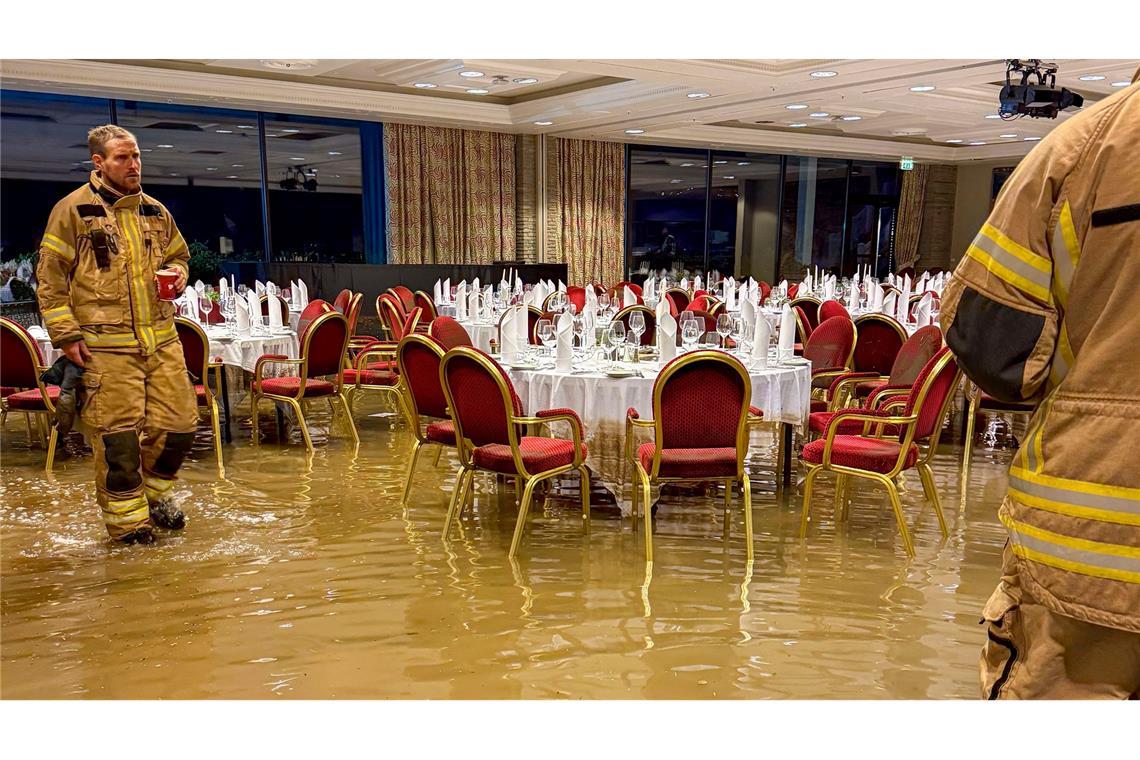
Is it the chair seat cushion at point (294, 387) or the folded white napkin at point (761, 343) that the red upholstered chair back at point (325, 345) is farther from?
the folded white napkin at point (761, 343)

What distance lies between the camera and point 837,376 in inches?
228

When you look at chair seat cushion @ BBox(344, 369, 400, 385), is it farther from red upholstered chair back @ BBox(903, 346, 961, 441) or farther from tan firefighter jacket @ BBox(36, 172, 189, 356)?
red upholstered chair back @ BBox(903, 346, 961, 441)

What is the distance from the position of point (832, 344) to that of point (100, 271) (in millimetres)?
4521

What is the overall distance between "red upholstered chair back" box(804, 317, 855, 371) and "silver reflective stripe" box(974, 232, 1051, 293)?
4.75 m

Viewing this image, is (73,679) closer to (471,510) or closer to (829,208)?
(471,510)

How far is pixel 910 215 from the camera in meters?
17.0

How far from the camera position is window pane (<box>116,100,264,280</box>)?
10820mm

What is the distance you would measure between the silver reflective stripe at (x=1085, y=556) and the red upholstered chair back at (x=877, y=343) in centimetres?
483

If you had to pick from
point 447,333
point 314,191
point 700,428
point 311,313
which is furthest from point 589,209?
point 700,428

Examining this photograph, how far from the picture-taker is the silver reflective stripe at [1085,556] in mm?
1267

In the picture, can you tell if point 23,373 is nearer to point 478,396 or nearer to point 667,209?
point 478,396

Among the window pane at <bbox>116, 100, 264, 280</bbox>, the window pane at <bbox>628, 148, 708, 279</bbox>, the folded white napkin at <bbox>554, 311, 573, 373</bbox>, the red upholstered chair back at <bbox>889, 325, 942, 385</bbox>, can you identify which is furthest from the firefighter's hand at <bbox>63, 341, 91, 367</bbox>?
the window pane at <bbox>628, 148, 708, 279</bbox>

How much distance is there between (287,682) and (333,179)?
10.3m

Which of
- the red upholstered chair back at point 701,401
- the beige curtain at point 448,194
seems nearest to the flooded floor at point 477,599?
the red upholstered chair back at point 701,401
